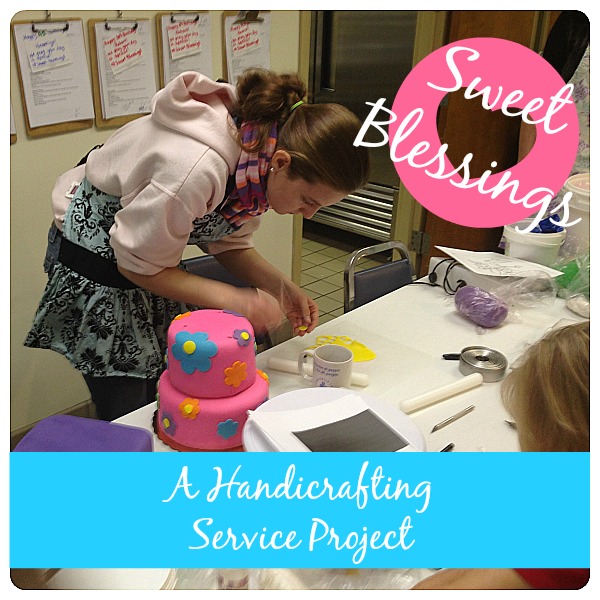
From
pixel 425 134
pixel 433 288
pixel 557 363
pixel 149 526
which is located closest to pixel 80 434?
pixel 149 526

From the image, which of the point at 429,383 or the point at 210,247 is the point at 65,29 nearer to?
the point at 210,247

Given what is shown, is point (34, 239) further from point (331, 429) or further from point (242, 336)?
point (331, 429)

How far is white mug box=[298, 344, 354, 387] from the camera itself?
1.33 m

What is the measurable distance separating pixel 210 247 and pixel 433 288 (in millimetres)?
684

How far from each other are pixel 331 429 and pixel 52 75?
1.45 meters

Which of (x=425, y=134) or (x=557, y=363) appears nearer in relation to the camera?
(x=557, y=363)

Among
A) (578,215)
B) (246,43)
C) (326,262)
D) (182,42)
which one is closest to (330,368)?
(578,215)

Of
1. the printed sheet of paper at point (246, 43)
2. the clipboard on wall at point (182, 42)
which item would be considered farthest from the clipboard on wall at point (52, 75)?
the printed sheet of paper at point (246, 43)

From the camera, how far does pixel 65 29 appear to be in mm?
1901

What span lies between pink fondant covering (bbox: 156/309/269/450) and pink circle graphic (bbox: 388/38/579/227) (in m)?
0.44

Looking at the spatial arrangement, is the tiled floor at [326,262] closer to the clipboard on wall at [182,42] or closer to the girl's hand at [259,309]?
the clipboard on wall at [182,42]

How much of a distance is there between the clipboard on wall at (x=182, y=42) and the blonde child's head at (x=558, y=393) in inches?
68.1

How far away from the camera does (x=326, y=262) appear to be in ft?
12.9

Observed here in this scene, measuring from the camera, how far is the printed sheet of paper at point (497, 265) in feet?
5.98
